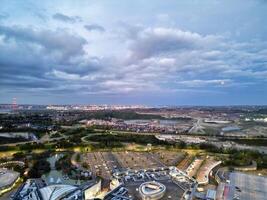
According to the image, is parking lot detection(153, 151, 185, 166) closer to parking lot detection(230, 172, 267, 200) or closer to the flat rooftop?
parking lot detection(230, 172, 267, 200)

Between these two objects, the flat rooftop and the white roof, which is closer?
the white roof

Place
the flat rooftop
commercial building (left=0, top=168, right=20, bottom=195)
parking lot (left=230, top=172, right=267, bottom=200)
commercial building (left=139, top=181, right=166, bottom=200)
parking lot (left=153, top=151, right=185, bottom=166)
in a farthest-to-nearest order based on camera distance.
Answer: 1. parking lot (left=153, top=151, right=185, bottom=166)
2. the flat rooftop
3. commercial building (left=0, top=168, right=20, bottom=195)
4. parking lot (left=230, top=172, right=267, bottom=200)
5. commercial building (left=139, top=181, right=166, bottom=200)

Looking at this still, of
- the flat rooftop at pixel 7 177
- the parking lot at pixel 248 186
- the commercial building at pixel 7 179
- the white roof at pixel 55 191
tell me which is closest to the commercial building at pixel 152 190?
the white roof at pixel 55 191

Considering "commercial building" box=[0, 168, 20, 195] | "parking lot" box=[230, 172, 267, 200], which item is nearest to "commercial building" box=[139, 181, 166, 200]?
"parking lot" box=[230, 172, 267, 200]

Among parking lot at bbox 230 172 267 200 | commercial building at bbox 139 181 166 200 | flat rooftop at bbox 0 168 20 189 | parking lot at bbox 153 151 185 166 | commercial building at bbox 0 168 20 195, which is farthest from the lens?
parking lot at bbox 153 151 185 166

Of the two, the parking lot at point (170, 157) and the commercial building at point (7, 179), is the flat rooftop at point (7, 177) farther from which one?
the parking lot at point (170, 157)

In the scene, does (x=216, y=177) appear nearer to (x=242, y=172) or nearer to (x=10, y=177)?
(x=242, y=172)

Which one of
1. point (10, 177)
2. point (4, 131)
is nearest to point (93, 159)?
point (10, 177)

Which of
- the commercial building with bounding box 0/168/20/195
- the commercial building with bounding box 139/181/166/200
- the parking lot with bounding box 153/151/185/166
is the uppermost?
the commercial building with bounding box 139/181/166/200

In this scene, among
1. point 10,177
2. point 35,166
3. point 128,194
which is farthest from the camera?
point 35,166

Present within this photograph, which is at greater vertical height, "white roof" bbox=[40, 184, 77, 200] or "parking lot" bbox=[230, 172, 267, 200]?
"white roof" bbox=[40, 184, 77, 200]
